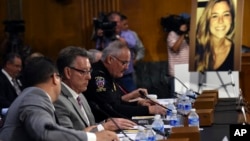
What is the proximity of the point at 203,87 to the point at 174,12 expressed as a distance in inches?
83.5

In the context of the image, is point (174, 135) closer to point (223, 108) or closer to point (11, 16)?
point (223, 108)

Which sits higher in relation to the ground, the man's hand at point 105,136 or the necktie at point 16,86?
the man's hand at point 105,136

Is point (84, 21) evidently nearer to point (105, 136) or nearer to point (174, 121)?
point (174, 121)

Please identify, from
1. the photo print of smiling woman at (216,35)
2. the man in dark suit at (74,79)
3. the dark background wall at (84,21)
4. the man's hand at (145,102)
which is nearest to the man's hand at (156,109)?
the man's hand at (145,102)

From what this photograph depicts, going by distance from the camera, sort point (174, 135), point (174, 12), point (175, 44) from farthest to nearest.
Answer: point (174, 12) < point (175, 44) < point (174, 135)

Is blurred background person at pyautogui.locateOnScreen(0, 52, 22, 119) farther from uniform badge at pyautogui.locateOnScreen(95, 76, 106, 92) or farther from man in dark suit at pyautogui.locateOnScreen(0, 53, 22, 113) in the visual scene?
uniform badge at pyautogui.locateOnScreen(95, 76, 106, 92)

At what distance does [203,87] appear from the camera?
22.7 ft

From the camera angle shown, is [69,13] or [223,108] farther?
[69,13]

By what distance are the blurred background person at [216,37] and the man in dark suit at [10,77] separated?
1879 mm

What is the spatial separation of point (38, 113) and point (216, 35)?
3.81 m

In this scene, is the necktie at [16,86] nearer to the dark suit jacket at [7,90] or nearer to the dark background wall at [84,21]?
the dark suit jacket at [7,90]

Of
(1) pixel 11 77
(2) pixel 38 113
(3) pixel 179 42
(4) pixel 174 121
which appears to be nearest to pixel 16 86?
(1) pixel 11 77

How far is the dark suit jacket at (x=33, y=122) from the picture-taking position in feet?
8.60

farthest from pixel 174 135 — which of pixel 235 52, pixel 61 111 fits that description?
pixel 235 52
